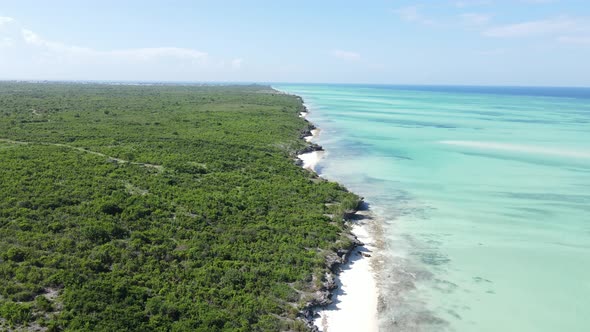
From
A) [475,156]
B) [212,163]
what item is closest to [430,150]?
[475,156]

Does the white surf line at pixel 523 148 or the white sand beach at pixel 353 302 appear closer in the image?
the white sand beach at pixel 353 302

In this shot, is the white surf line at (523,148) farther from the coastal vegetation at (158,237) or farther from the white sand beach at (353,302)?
the white sand beach at (353,302)

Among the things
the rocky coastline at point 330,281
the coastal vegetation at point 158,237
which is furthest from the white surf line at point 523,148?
the rocky coastline at point 330,281

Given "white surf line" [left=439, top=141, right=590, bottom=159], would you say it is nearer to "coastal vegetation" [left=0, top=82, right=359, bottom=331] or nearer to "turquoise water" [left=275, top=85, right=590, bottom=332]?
"turquoise water" [left=275, top=85, right=590, bottom=332]

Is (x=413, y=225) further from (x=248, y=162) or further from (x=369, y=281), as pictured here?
(x=248, y=162)

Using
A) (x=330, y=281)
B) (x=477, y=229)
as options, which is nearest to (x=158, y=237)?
(x=330, y=281)

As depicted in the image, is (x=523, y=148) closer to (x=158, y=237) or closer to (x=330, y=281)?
(x=330, y=281)
